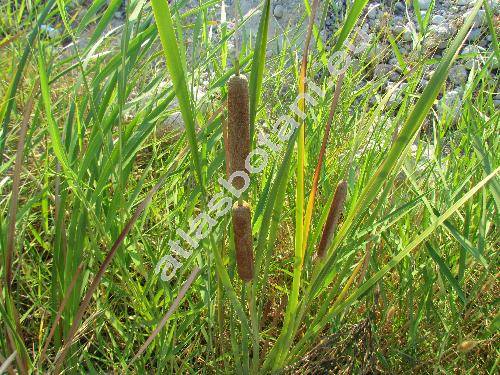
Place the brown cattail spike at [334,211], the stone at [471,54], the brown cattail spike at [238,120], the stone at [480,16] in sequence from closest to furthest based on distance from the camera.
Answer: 1. the brown cattail spike at [238,120]
2. the brown cattail spike at [334,211]
3. the stone at [471,54]
4. the stone at [480,16]

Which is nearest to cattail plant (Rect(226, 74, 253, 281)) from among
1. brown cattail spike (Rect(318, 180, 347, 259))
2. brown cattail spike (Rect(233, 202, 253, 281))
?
brown cattail spike (Rect(233, 202, 253, 281))

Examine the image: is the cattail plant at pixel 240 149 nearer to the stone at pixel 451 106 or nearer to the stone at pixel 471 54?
the stone at pixel 471 54

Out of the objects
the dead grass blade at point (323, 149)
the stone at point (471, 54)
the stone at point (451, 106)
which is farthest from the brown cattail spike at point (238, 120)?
the stone at point (451, 106)

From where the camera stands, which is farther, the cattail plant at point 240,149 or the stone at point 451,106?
the stone at point 451,106

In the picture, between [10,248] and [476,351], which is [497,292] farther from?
[10,248]

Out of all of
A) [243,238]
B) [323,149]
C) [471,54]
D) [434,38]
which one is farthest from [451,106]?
[243,238]

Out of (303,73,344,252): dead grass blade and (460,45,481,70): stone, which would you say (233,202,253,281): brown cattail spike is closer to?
(303,73,344,252): dead grass blade

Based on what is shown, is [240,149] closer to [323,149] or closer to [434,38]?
[323,149]

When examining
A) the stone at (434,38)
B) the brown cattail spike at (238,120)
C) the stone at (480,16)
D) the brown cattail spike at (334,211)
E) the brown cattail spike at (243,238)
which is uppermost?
the brown cattail spike at (238,120)

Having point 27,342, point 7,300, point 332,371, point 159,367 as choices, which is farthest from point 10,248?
point 332,371
